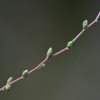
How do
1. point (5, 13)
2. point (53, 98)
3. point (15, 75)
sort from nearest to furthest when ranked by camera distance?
point (5, 13), point (15, 75), point (53, 98)

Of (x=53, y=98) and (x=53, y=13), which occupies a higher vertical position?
(x=53, y=13)

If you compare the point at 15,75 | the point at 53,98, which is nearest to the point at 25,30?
the point at 15,75

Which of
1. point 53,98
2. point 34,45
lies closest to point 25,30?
point 34,45

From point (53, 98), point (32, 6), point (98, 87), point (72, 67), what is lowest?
point (98, 87)

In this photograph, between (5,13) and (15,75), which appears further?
(15,75)

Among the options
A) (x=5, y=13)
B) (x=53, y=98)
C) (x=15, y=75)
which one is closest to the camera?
(x=5, y=13)

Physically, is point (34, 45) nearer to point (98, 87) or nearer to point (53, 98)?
point (53, 98)
